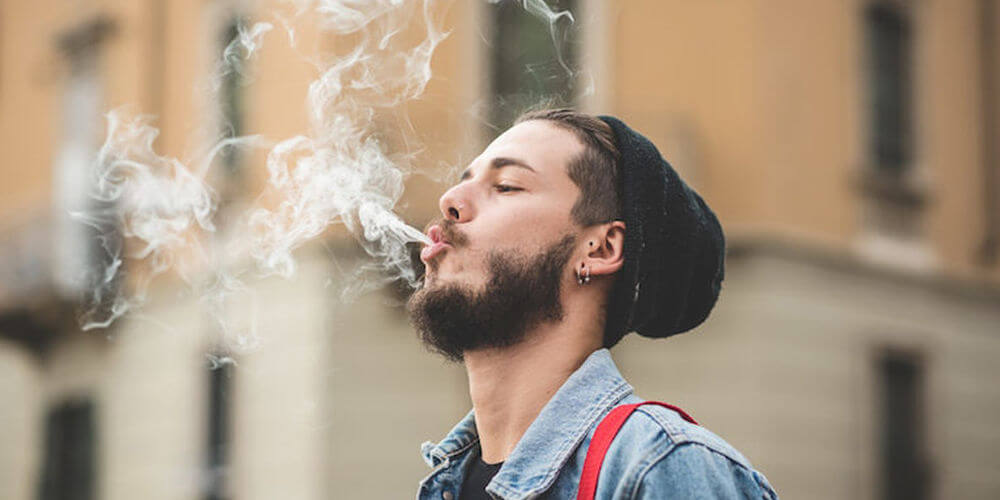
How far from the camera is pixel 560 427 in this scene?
238 cm

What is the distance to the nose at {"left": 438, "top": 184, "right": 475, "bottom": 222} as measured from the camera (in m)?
2.59

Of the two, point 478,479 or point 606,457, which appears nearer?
point 606,457

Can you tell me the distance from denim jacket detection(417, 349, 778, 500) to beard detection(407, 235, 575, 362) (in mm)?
133

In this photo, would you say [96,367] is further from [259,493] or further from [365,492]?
[365,492]

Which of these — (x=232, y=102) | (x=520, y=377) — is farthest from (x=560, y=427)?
(x=232, y=102)

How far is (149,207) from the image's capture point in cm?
563

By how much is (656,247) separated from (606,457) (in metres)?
0.53

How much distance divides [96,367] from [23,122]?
352cm

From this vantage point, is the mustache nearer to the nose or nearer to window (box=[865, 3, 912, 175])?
the nose

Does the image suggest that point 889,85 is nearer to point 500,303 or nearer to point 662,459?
point 500,303

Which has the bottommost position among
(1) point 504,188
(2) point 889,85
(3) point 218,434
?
(3) point 218,434

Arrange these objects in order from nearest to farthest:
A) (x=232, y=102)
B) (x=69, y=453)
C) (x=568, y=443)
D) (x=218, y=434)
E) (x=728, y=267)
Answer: (x=568, y=443), (x=728, y=267), (x=232, y=102), (x=218, y=434), (x=69, y=453)

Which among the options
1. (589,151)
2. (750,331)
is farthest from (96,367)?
(589,151)

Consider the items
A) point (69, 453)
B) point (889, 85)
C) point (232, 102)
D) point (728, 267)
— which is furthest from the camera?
point (69, 453)
